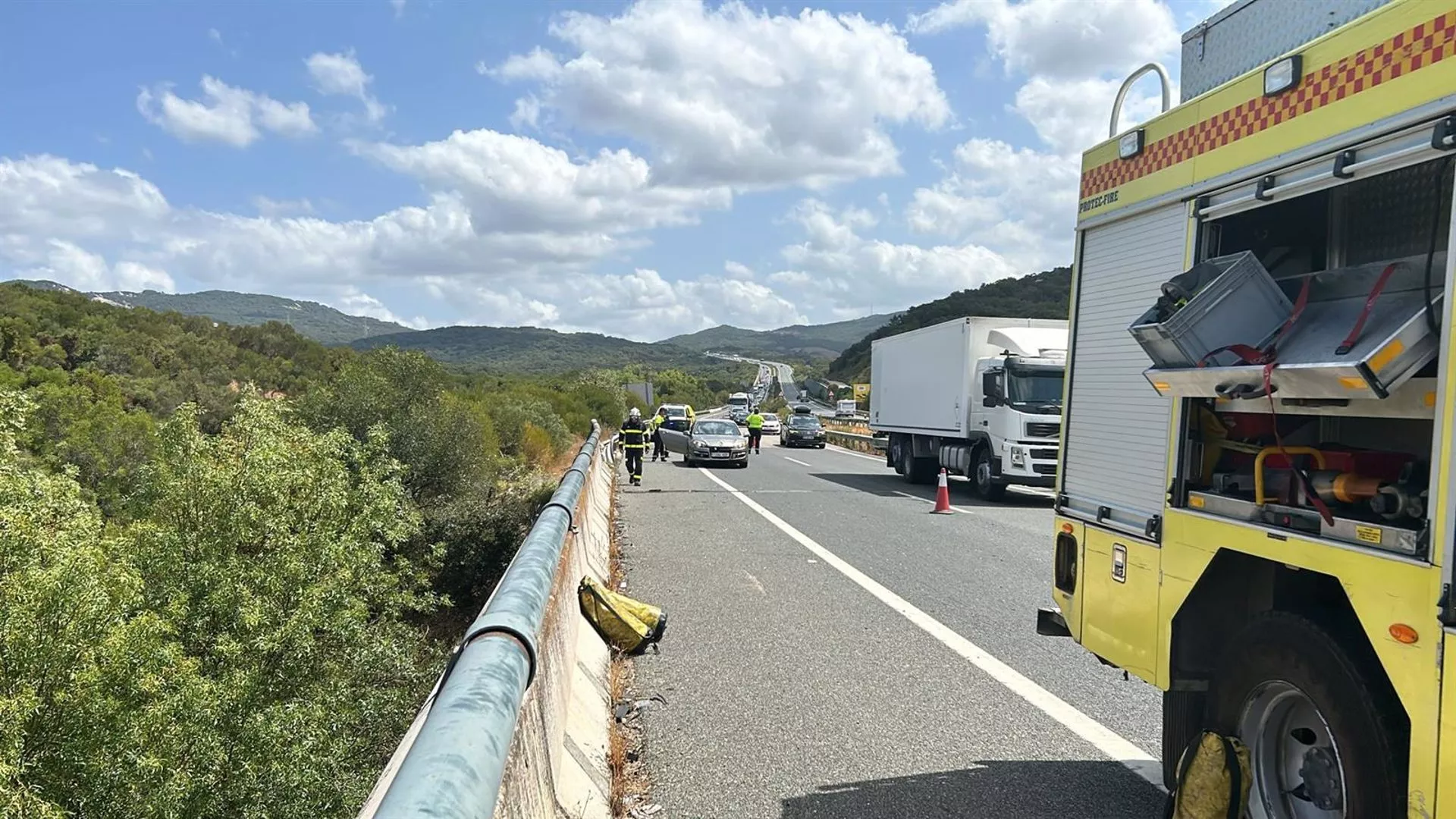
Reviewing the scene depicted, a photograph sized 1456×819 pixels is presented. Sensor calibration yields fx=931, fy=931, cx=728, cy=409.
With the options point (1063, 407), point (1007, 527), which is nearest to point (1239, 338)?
point (1063, 407)

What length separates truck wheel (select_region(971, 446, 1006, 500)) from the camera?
1761 cm

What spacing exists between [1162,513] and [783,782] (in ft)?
6.86

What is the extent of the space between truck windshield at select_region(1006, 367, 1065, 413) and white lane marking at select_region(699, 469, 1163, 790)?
818 centimetres

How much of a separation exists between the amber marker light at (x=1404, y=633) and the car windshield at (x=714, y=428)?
24.0 m

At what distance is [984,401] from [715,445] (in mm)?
10791

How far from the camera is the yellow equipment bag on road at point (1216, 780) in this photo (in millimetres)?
3176

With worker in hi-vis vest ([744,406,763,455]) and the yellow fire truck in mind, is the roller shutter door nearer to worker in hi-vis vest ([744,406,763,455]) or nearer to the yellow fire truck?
the yellow fire truck

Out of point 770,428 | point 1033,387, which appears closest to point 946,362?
point 1033,387

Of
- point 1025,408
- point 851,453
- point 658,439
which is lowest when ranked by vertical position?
point 851,453

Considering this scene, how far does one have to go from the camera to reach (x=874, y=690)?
575cm

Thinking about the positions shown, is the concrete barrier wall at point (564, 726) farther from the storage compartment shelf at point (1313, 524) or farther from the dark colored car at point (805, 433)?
the dark colored car at point (805, 433)

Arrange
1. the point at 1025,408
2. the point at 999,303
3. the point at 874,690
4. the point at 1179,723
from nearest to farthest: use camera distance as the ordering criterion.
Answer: the point at 1179,723 → the point at 874,690 → the point at 1025,408 → the point at 999,303

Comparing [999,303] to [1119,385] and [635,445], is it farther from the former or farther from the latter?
[1119,385]

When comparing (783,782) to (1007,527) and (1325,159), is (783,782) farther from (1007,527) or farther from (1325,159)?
(1007,527)
